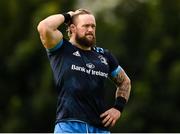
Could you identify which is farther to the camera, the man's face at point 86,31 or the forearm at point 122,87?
the forearm at point 122,87

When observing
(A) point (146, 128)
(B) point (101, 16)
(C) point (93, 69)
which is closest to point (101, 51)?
(C) point (93, 69)

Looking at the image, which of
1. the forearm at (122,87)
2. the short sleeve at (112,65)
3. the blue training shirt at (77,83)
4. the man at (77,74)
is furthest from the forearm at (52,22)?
the forearm at (122,87)

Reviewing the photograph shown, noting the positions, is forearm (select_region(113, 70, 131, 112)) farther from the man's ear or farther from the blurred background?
the blurred background

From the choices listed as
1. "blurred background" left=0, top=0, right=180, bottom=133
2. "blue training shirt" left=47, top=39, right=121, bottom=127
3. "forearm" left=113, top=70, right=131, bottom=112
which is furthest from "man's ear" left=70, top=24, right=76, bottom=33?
"blurred background" left=0, top=0, right=180, bottom=133

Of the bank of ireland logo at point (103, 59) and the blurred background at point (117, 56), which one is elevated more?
the bank of ireland logo at point (103, 59)

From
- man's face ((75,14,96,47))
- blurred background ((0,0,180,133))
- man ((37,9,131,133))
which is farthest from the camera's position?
blurred background ((0,0,180,133))

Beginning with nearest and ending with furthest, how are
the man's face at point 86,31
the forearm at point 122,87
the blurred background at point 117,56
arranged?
the man's face at point 86,31 < the forearm at point 122,87 < the blurred background at point 117,56

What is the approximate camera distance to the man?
9.74 metres

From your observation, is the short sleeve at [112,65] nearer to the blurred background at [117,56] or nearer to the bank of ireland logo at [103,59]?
the bank of ireland logo at [103,59]

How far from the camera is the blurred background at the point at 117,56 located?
21.9m

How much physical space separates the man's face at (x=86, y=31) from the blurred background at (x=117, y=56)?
11.0 m

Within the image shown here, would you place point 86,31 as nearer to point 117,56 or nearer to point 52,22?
point 52,22

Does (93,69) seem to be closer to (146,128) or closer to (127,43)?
(146,128)

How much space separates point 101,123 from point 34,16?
44.3 feet
